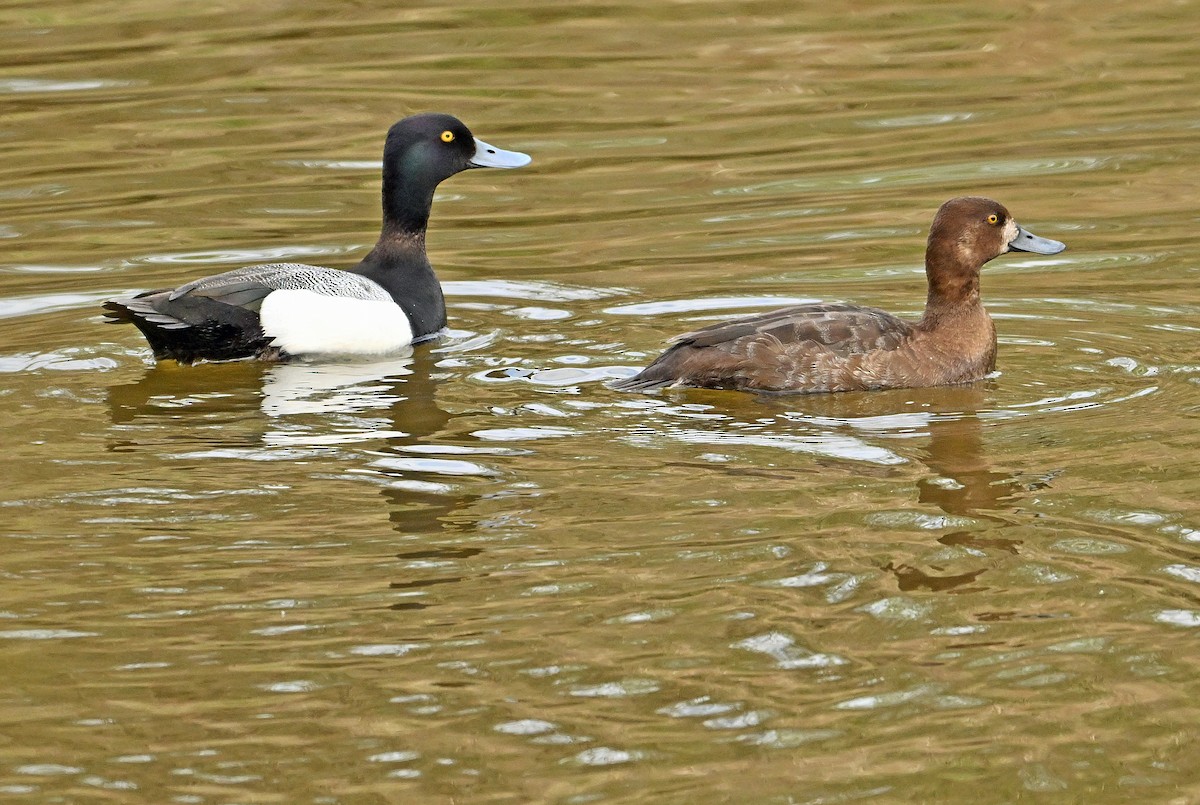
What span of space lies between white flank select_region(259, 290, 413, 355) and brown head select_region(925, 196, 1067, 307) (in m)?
2.95

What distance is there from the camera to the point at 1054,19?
704 inches

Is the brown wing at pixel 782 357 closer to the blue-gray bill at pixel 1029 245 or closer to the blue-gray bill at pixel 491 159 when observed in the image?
the blue-gray bill at pixel 1029 245

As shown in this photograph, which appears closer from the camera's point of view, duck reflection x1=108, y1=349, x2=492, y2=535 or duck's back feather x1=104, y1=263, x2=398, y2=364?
duck reflection x1=108, y1=349, x2=492, y2=535

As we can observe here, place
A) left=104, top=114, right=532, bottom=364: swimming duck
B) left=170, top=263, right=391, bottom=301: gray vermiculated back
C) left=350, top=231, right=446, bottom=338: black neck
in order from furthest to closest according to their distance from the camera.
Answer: left=350, top=231, right=446, bottom=338: black neck < left=170, top=263, right=391, bottom=301: gray vermiculated back < left=104, top=114, right=532, bottom=364: swimming duck

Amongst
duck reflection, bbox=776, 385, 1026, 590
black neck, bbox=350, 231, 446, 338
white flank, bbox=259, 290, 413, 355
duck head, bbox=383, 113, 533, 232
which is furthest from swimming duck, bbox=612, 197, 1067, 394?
duck head, bbox=383, 113, 533, 232

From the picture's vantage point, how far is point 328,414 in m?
8.49

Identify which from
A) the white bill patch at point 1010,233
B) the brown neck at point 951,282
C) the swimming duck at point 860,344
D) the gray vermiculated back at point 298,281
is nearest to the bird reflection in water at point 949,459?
the swimming duck at point 860,344

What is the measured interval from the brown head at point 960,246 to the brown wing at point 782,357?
0.56 m

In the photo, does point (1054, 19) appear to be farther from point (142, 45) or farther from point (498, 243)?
point (142, 45)

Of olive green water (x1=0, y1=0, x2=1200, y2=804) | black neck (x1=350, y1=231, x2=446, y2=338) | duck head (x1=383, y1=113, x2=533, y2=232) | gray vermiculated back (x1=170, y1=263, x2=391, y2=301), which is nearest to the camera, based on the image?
olive green water (x1=0, y1=0, x2=1200, y2=804)

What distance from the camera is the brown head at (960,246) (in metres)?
9.15

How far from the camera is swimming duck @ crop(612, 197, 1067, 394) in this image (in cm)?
865

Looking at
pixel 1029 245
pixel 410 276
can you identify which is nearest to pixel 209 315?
pixel 410 276

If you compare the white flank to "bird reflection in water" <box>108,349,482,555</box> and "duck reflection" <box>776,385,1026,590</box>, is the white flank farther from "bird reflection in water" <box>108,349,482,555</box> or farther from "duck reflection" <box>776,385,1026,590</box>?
"duck reflection" <box>776,385,1026,590</box>
